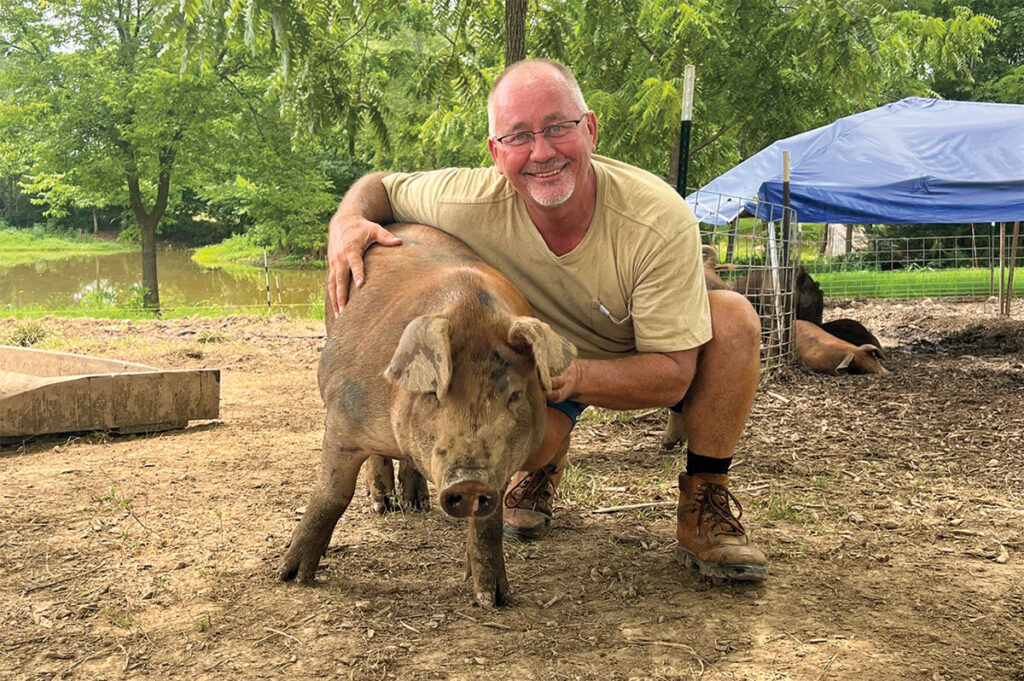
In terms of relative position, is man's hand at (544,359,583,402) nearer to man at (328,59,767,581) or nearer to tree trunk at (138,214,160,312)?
man at (328,59,767,581)

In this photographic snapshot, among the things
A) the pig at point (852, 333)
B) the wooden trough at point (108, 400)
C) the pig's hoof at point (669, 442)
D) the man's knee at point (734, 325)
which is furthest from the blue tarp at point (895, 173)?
the man's knee at point (734, 325)

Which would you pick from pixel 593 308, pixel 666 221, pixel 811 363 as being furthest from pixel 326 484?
pixel 811 363

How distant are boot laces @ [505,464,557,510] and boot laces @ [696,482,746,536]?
66 cm

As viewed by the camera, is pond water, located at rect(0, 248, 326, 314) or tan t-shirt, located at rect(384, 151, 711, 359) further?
pond water, located at rect(0, 248, 326, 314)

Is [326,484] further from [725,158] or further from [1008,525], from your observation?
[725,158]

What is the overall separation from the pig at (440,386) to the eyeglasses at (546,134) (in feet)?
1.37

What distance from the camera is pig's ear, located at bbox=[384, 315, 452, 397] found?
234 cm

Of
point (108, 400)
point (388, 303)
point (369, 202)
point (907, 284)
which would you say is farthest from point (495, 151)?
point (907, 284)

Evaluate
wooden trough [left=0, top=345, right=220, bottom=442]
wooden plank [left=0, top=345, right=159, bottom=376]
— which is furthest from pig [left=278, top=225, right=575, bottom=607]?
wooden plank [left=0, top=345, right=159, bottom=376]

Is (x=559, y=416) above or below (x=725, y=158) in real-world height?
below

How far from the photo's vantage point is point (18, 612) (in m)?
2.77

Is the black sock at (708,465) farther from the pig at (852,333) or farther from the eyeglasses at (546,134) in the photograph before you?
the pig at (852,333)

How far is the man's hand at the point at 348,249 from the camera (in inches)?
128

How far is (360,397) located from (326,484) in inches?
14.2
